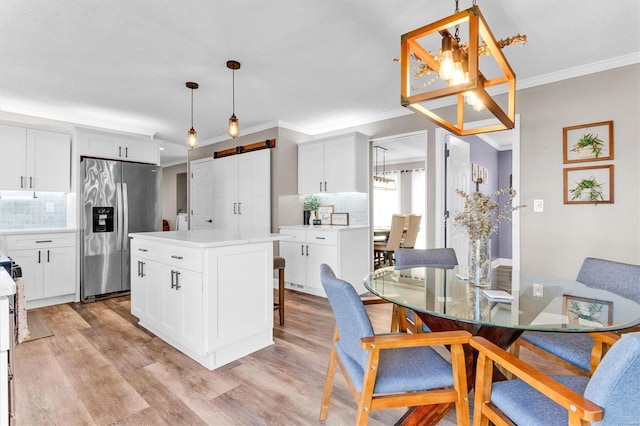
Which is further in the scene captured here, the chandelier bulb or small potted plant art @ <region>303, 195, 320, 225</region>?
small potted plant art @ <region>303, 195, 320, 225</region>

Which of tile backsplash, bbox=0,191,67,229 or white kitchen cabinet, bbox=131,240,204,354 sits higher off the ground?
tile backsplash, bbox=0,191,67,229

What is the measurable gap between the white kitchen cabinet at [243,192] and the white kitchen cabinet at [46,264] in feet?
6.95

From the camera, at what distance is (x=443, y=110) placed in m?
3.96

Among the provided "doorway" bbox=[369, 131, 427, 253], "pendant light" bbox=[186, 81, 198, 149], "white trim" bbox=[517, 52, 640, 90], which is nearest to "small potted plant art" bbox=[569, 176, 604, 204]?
"white trim" bbox=[517, 52, 640, 90]

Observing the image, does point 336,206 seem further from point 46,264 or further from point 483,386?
point 483,386

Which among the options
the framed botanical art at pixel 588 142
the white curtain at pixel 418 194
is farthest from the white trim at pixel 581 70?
the white curtain at pixel 418 194

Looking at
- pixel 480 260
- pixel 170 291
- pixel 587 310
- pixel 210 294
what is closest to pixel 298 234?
pixel 170 291

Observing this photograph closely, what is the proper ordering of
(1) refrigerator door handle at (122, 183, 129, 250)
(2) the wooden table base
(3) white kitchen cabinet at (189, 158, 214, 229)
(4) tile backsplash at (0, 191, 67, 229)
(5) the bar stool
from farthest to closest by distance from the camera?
(3) white kitchen cabinet at (189, 158, 214, 229)
(1) refrigerator door handle at (122, 183, 129, 250)
(4) tile backsplash at (0, 191, 67, 229)
(5) the bar stool
(2) the wooden table base

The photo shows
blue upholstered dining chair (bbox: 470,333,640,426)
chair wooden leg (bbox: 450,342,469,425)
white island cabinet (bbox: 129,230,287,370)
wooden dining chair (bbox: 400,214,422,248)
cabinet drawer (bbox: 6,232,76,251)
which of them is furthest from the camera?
wooden dining chair (bbox: 400,214,422,248)

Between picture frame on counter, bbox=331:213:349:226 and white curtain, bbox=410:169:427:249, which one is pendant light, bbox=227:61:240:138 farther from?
white curtain, bbox=410:169:427:249

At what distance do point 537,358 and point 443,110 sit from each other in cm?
277

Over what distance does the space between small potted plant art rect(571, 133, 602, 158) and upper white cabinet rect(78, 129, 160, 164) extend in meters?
5.12

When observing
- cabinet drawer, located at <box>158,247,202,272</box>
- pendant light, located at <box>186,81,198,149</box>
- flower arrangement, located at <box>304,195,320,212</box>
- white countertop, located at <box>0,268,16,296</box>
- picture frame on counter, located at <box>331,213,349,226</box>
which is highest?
pendant light, located at <box>186,81,198,149</box>

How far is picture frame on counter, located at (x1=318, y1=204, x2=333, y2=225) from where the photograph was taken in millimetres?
5037
